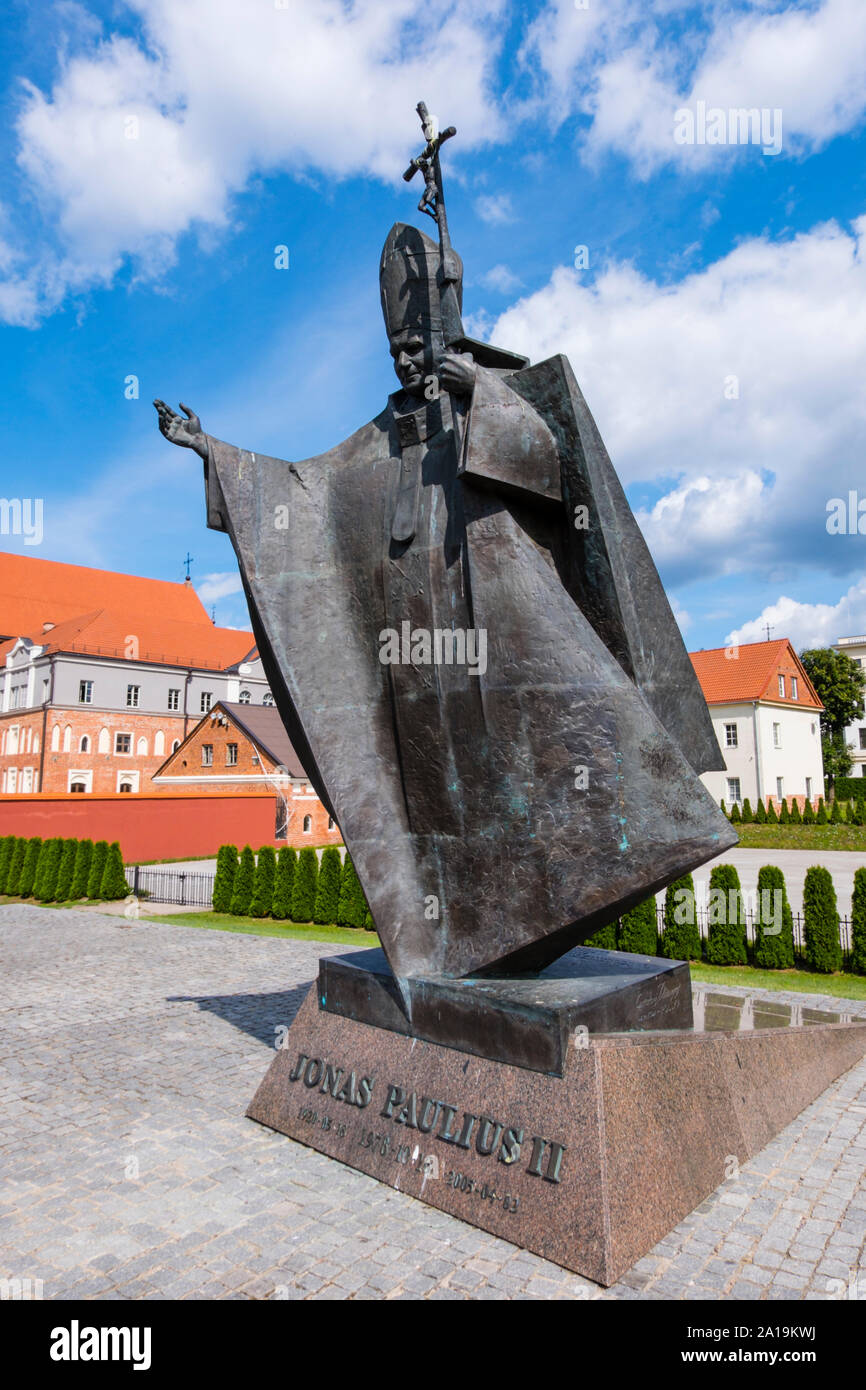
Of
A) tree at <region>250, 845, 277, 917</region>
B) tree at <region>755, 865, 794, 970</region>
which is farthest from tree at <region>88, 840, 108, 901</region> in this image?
tree at <region>755, 865, 794, 970</region>

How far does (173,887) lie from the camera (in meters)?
21.0

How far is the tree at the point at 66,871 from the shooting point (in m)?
20.7

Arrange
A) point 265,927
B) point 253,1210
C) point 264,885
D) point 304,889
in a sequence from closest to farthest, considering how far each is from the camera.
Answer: point 253,1210, point 265,927, point 304,889, point 264,885

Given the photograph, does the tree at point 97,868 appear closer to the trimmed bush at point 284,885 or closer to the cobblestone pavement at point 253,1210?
the trimmed bush at point 284,885

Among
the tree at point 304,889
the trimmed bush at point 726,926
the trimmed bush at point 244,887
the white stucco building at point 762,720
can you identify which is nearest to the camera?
the trimmed bush at point 726,926

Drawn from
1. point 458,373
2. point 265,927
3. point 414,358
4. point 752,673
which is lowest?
point 265,927

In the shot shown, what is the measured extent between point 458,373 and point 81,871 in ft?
63.6

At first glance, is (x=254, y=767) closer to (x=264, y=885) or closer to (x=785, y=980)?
(x=264, y=885)

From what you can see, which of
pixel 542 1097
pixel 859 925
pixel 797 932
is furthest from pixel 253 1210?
pixel 797 932

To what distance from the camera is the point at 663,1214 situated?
3895 mm

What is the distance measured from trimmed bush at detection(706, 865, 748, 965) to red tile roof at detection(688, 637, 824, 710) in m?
27.9

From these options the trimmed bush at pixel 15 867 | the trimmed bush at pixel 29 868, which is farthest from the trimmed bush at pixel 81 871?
the trimmed bush at pixel 15 867

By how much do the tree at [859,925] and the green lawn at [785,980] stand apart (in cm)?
15
